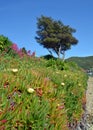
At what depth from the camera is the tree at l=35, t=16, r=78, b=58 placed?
68938 mm

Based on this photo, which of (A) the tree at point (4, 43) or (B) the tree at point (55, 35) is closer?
(A) the tree at point (4, 43)

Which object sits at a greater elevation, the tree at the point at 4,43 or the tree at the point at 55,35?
the tree at the point at 55,35

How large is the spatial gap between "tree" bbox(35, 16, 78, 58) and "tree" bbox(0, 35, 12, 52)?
1661 inches

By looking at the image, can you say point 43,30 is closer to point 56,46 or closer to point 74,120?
point 56,46

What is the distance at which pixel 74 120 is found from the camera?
32.9 ft

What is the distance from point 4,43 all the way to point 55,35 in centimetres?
4511

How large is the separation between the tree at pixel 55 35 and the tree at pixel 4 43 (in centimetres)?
4220

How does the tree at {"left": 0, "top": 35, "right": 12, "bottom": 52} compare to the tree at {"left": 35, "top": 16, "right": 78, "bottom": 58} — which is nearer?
the tree at {"left": 0, "top": 35, "right": 12, "bottom": 52}

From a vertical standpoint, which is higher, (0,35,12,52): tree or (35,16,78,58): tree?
(35,16,78,58): tree

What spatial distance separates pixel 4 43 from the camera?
81.0 feet

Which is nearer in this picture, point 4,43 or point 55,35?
point 4,43

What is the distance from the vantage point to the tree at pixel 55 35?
68938 mm

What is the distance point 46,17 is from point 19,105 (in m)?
67.5

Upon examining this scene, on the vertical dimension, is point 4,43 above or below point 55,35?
below
